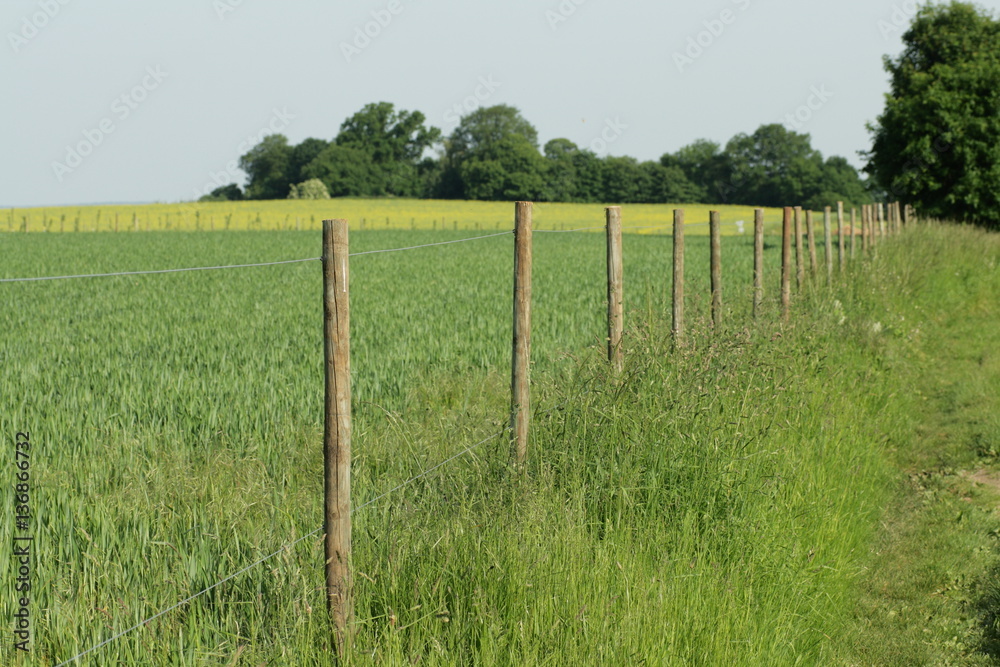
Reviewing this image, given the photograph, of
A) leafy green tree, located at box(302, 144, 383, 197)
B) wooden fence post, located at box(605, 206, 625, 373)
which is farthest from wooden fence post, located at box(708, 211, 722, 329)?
leafy green tree, located at box(302, 144, 383, 197)

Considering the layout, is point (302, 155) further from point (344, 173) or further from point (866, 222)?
point (866, 222)

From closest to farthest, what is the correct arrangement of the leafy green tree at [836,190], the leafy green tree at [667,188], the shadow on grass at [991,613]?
the shadow on grass at [991,613], the leafy green tree at [836,190], the leafy green tree at [667,188]

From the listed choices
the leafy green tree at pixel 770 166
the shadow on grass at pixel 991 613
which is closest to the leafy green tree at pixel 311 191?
the leafy green tree at pixel 770 166

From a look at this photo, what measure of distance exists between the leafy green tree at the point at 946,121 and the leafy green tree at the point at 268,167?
9121cm

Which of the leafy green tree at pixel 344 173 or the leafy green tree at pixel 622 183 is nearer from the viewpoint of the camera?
the leafy green tree at pixel 344 173

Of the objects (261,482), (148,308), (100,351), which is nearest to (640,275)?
(148,308)

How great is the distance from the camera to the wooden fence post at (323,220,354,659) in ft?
9.78

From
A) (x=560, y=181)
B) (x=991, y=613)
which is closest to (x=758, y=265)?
(x=991, y=613)

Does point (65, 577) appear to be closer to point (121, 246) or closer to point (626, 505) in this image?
point (626, 505)

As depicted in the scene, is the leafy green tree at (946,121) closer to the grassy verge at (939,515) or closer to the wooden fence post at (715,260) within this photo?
the grassy verge at (939,515)

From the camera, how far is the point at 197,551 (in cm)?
356

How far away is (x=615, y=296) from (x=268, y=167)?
122 meters

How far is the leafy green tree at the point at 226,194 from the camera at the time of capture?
118000mm

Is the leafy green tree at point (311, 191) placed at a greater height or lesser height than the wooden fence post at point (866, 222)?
greater
